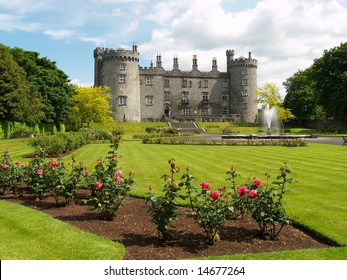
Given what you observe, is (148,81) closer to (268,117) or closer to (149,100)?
(149,100)

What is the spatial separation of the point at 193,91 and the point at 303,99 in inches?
972

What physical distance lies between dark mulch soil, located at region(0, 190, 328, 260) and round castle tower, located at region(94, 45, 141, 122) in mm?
66950

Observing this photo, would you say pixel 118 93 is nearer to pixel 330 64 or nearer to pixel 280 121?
pixel 280 121

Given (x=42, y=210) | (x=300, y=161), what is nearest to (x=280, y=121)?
(x=300, y=161)

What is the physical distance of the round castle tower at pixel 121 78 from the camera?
7556 centimetres

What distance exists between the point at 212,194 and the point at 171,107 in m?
79.5

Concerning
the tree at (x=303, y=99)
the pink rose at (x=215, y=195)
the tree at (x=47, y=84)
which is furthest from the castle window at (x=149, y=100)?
the pink rose at (x=215, y=195)

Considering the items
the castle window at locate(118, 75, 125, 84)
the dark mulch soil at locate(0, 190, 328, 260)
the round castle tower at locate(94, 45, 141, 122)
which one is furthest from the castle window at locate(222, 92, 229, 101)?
the dark mulch soil at locate(0, 190, 328, 260)

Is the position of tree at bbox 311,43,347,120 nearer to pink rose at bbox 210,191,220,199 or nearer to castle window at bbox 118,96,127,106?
castle window at bbox 118,96,127,106

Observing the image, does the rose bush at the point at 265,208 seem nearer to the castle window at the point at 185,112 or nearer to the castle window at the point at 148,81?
the castle window at the point at 148,81

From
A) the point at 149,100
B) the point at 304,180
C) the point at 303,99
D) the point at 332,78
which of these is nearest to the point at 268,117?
the point at 332,78

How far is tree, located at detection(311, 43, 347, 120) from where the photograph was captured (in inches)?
2282

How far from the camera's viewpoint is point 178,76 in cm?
8656

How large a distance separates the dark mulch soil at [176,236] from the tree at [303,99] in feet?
235
